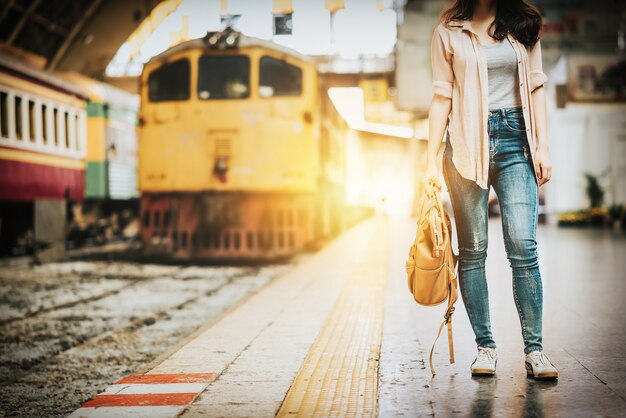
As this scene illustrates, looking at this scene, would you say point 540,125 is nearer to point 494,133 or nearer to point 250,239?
point 494,133

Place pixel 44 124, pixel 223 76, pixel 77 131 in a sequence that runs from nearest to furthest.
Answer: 1. pixel 223 76
2. pixel 44 124
3. pixel 77 131

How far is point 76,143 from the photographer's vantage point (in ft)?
47.8

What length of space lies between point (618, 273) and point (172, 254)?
6873mm

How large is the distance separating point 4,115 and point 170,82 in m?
2.50

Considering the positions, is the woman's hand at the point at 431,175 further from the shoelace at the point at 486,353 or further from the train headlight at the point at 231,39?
the train headlight at the point at 231,39

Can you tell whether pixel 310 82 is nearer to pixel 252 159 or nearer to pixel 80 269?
pixel 252 159

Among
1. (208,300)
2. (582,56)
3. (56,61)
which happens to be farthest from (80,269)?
(56,61)

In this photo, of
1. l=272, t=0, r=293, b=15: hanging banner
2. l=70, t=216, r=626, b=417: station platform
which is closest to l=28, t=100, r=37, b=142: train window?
l=70, t=216, r=626, b=417: station platform

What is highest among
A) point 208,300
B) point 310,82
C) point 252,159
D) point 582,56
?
point 582,56

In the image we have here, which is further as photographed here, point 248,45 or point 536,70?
point 248,45

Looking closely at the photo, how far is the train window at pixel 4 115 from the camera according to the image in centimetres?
1162

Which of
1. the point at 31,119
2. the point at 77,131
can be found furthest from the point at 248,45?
the point at 77,131

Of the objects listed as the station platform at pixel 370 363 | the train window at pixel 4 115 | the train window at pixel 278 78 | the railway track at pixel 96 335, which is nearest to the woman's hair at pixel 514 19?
the station platform at pixel 370 363

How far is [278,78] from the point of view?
40.1 ft
